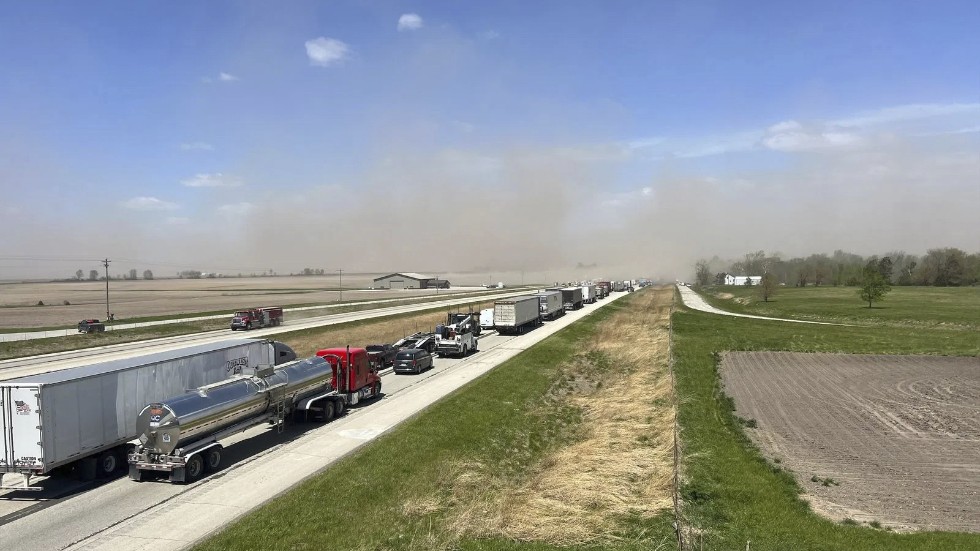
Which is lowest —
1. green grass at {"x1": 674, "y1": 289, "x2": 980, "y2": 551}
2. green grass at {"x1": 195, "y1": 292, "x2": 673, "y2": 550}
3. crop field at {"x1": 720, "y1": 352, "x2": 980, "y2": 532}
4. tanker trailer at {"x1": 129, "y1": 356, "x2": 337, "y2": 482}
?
crop field at {"x1": 720, "y1": 352, "x2": 980, "y2": 532}

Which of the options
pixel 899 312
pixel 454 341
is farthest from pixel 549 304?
pixel 899 312

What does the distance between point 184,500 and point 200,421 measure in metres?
2.74

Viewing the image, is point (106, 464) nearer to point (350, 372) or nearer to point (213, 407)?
point (213, 407)

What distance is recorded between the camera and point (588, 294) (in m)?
114

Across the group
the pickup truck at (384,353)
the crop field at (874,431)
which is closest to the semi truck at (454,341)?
the pickup truck at (384,353)

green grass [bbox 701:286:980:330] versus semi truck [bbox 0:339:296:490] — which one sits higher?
semi truck [bbox 0:339:296:490]

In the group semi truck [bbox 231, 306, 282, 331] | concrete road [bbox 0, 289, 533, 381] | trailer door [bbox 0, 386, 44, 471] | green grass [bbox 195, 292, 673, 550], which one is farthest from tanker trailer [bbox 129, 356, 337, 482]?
semi truck [bbox 231, 306, 282, 331]

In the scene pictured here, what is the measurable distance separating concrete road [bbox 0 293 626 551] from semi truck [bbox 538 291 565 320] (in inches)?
1934

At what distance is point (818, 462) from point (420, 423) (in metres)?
16.3

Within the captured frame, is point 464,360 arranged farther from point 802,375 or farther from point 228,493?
point 228,493

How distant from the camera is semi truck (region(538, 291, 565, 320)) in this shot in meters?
75.0

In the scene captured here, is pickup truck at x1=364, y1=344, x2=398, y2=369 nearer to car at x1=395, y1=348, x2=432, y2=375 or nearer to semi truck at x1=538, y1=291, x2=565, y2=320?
car at x1=395, y1=348, x2=432, y2=375

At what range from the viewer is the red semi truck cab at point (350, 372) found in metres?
28.8

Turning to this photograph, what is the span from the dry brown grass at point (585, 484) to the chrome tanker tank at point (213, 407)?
26.6 ft
